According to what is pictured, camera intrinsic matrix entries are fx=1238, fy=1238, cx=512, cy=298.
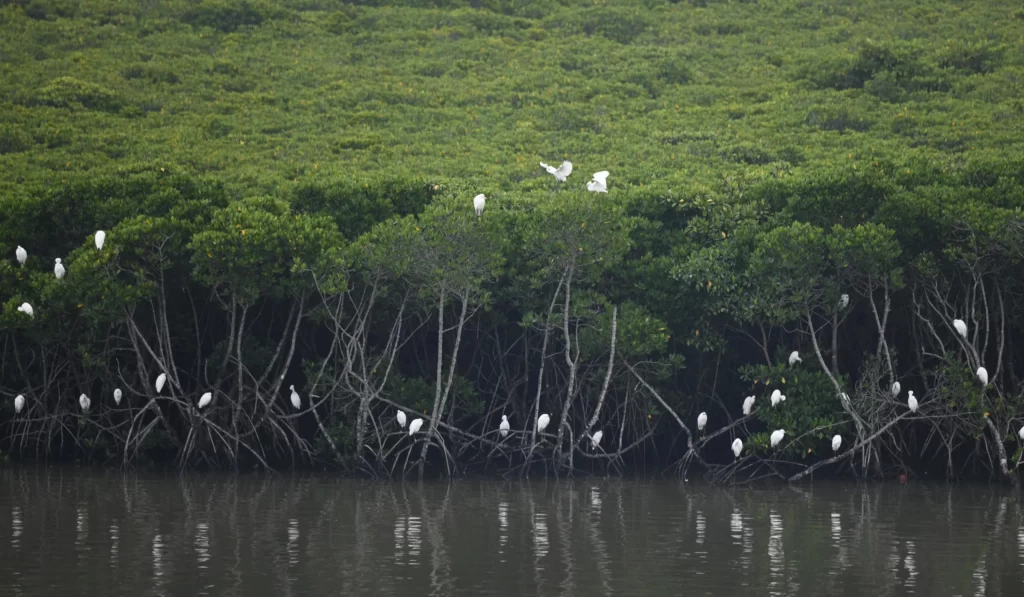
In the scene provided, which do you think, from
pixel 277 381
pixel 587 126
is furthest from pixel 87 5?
pixel 277 381

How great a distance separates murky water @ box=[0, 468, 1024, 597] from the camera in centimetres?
1046

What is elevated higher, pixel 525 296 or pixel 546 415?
pixel 525 296

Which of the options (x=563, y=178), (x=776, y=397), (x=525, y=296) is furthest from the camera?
(x=525, y=296)

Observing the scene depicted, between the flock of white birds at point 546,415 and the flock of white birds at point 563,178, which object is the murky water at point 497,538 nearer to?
the flock of white birds at point 546,415

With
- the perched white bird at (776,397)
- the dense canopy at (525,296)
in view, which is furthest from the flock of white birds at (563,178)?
the perched white bird at (776,397)

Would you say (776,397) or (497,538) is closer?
(497,538)

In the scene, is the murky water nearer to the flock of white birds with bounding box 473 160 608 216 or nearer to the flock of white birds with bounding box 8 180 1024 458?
the flock of white birds with bounding box 8 180 1024 458

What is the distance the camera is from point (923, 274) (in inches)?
711

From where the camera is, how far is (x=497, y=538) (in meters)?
13.0

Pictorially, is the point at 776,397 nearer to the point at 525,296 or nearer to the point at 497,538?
the point at 525,296

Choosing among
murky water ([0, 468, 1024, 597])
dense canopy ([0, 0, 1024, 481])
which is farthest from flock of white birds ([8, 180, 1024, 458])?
murky water ([0, 468, 1024, 597])

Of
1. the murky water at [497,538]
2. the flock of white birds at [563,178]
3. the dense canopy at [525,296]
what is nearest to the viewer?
the murky water at [497,538]

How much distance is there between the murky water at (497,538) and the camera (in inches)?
412

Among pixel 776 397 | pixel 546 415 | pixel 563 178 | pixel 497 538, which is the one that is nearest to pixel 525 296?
pixel 546 415
